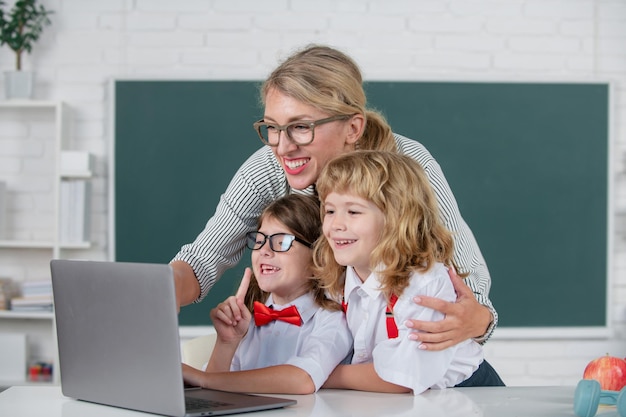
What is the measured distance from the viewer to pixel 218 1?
13.1 feet

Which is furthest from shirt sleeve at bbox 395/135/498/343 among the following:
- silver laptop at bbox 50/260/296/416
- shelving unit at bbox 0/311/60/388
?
shelving unit at bbox 0/311/60/388

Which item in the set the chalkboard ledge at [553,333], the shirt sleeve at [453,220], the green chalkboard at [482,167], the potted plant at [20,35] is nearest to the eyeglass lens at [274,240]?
the shirt sleeve at [453,220]

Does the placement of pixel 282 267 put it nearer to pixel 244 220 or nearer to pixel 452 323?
pixel 244 220

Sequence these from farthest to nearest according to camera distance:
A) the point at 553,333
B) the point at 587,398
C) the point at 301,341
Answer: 1. the point at 553,333
2. the point at 301,341
3. the point at 587,398

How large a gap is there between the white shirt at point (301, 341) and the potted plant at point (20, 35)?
2364 mm

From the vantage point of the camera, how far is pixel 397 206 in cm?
175

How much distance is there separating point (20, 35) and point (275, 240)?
244 cm

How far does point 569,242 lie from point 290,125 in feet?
8.09

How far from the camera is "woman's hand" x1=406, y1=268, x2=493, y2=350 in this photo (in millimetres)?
1603

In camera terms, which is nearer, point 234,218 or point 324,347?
point 324,347

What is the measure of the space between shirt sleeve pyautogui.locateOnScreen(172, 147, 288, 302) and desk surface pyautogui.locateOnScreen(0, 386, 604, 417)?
589 millimetres

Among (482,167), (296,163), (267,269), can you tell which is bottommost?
(267,269)

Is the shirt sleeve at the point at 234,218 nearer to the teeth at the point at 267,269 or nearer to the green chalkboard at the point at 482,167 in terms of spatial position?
the teeth at the point at 267,269

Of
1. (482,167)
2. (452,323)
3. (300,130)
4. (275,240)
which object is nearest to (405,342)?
(452,323)
